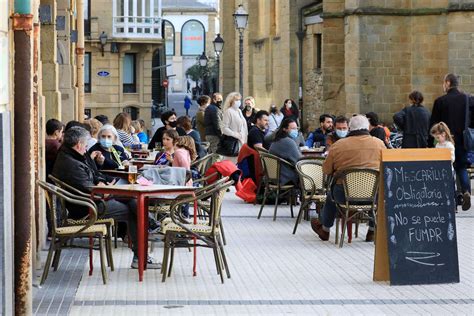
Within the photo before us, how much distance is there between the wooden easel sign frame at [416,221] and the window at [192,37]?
143160 mm

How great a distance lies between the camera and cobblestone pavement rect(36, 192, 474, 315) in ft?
36.3

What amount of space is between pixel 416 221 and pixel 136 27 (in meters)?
50.7

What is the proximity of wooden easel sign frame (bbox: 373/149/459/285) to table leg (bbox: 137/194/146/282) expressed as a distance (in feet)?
6.74

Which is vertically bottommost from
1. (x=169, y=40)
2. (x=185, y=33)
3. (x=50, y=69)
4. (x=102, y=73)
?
(x=102, y=73)

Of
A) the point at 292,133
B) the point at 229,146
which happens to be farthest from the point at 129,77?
the point at 292,133

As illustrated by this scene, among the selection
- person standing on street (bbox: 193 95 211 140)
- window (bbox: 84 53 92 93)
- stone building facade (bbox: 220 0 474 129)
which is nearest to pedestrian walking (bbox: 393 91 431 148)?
person standing on street (bbox: 193 95 211 140)

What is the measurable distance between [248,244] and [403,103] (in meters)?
22.9

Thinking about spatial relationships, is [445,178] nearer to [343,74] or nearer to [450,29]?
[450,29]

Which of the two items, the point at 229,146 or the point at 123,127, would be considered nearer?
the point at 123,127

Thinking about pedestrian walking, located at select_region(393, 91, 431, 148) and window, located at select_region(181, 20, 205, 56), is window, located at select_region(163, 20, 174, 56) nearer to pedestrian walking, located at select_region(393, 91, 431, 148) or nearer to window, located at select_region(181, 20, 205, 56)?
window, located at select_region(181, 20, 205, 56)

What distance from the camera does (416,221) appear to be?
12.4 meters

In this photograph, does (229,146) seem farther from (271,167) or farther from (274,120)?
(271,167)

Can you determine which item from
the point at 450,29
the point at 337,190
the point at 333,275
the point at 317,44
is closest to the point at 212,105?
the point at 450,29

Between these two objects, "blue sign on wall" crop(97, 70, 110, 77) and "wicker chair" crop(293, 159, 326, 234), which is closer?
"wicker chair" crop(293, 159, 326, 234)
